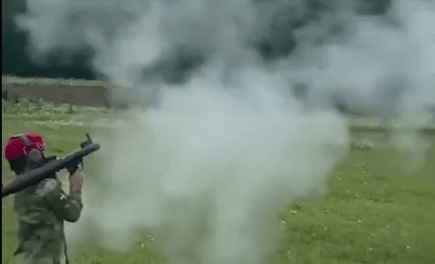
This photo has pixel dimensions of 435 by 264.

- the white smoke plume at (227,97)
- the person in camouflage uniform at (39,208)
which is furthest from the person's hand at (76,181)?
the white smoke plume at (227,97)

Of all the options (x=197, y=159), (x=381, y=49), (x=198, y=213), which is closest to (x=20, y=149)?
(x=197, y=159)

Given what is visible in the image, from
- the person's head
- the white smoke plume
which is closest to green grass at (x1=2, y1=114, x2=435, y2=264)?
the white smoke plume

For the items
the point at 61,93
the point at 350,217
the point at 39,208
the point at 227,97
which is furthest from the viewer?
the point at 61,93

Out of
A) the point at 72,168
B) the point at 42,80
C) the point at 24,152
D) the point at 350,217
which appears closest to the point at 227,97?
the point at 350,217

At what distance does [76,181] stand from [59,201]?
0.84 feet

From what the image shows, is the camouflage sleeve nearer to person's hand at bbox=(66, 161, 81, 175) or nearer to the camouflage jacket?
the camouflage jacket

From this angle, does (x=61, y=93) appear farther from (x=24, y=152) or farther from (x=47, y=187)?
(x=47, y=187)

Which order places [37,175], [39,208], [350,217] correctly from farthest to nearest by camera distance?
1. [350,217]
2. [39,208]
3. [37,175]

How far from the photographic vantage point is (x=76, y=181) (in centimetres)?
611

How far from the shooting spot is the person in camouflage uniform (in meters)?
5.97

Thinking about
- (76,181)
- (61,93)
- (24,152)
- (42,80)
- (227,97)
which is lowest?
(61,93)

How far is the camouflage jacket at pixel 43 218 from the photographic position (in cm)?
596

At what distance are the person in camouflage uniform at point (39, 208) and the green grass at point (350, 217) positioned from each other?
2038 mm

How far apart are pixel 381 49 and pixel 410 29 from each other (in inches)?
25.6
